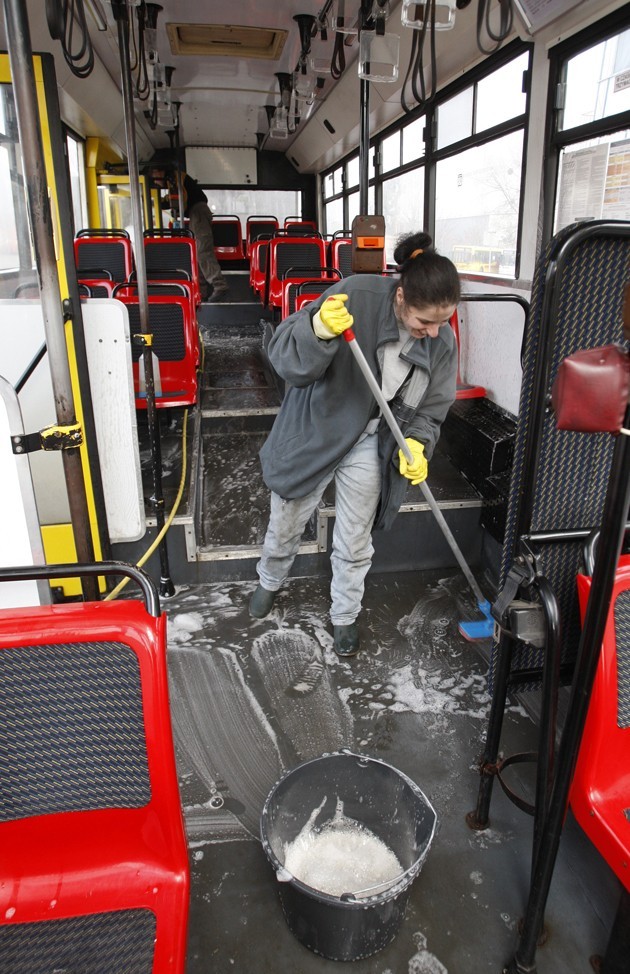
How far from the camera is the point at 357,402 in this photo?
8.76 feet

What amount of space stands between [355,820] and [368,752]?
1.56ft

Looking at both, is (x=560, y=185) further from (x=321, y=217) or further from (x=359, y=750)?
(x=321, y=217)

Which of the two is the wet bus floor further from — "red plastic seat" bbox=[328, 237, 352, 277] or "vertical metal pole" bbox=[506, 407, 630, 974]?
"red plastic seat" bbox=[328, 237, 352, 277]

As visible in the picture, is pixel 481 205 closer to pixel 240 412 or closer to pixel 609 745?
pixel 240 412

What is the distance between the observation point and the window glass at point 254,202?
15.6 m

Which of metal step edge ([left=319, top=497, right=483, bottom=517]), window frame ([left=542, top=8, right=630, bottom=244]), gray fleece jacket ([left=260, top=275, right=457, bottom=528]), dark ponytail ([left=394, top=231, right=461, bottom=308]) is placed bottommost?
metal step edge ([left=319, top=497, right=483, bottom=517])

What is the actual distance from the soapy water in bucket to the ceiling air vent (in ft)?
26.8

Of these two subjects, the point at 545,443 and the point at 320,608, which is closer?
the point at 545,443

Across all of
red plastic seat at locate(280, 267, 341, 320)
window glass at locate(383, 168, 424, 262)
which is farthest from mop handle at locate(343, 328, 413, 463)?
window glass at locate(383, 168, 424, 262)

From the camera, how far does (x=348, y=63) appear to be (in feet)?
26.9

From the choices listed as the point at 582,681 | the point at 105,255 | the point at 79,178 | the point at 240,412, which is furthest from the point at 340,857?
the point at 79,178

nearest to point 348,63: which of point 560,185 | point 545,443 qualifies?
point 560,185

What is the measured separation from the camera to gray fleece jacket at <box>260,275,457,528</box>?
2.48 m

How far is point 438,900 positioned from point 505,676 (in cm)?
70
